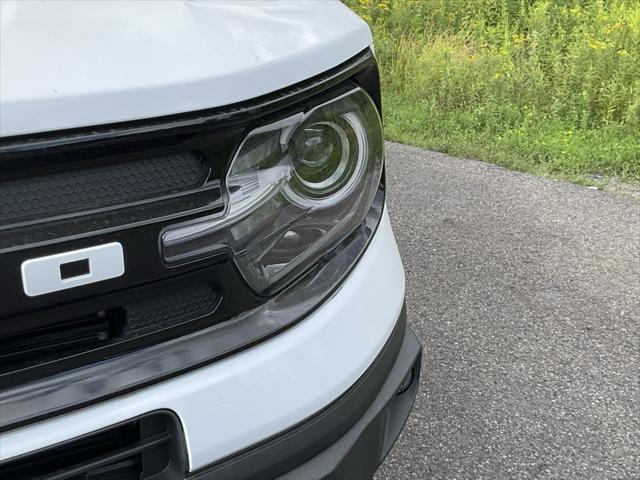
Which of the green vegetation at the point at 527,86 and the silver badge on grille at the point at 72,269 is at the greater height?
the silver badge on grille at the point at 72,269

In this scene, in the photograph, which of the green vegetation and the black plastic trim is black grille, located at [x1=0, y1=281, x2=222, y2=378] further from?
the green vegetation

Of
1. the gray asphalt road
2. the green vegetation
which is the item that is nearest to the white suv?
the gray asphalt road

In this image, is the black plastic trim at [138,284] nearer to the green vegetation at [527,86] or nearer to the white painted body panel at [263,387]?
the white painted body panel at [263,387]

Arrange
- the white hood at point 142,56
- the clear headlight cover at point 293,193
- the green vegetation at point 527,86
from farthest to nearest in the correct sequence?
the green vegetation at point 527,86
the clear headlight cover at point 293,193
the white hood at point 142,56

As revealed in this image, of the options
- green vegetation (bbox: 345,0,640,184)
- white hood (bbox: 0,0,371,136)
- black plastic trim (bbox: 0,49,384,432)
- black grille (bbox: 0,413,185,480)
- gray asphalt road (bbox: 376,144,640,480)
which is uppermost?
white hood (bbox: 0,0,371,136)

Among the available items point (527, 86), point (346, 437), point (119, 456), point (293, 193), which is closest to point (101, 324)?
point (119, 456)

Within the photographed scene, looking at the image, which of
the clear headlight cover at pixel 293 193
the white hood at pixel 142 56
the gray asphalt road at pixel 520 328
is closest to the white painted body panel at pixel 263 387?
the clear headlight cover at pixel 293 193

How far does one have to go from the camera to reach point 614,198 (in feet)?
14.4

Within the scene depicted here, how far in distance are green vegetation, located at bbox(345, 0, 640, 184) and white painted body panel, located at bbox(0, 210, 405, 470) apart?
12.8 feet

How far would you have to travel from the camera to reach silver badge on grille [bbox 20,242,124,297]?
0.91m

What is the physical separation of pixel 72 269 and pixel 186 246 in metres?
0.18

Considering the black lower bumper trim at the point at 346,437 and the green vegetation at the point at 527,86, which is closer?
the black lower bumper trim at the point at 346,437

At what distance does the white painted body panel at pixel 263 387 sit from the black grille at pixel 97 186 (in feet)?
1.01

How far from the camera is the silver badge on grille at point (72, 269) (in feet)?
2.99
